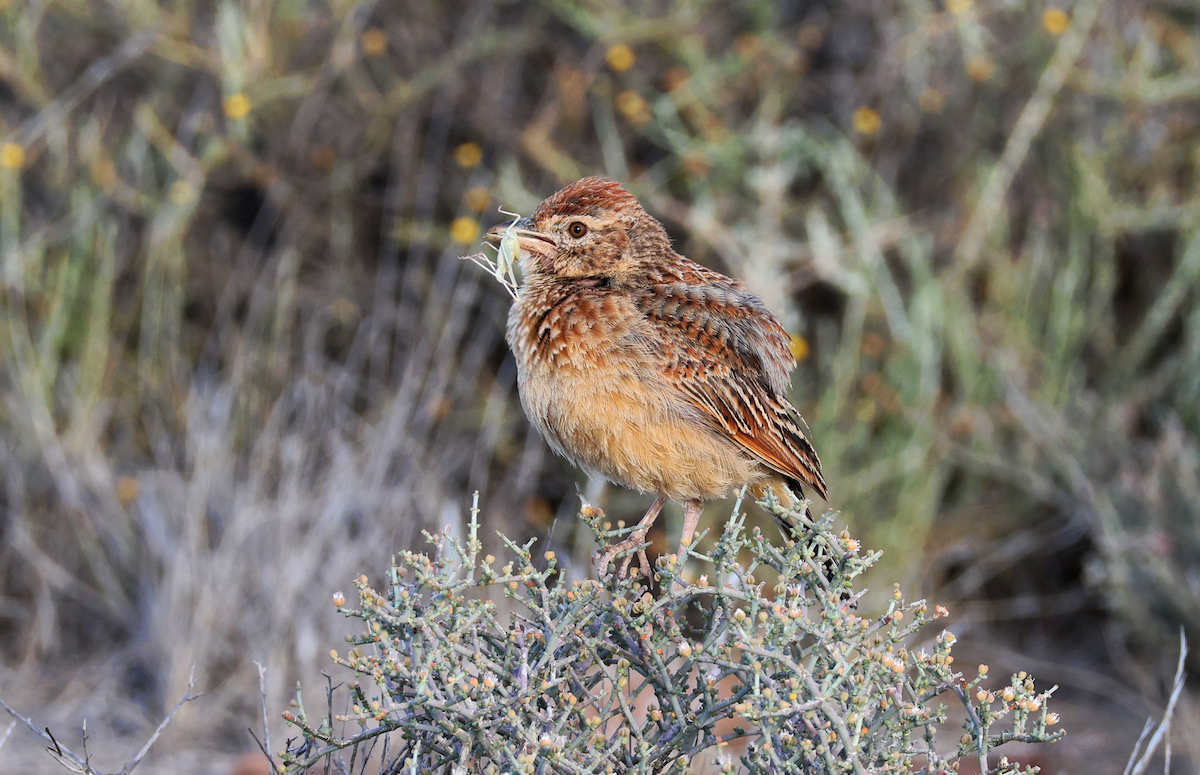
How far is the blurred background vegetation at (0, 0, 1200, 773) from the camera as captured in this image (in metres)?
6.05

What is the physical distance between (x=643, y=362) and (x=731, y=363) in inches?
13.5

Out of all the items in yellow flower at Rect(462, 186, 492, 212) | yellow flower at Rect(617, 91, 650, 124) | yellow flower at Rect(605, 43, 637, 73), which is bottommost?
yellow flower at Rect(462, 186, 492, 212)

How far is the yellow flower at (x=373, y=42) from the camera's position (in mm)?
6828

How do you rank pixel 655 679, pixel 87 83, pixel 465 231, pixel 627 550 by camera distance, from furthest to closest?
pixel 87 83, pixel 465 231, pixel 627 550, pixel 655 679

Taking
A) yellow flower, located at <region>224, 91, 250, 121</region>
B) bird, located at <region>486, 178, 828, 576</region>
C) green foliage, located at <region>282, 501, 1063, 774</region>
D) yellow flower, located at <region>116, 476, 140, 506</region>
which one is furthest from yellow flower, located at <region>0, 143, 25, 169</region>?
green foliage, located at <region>282, 501, 1063, 774</region>

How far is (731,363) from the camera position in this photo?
390 cm

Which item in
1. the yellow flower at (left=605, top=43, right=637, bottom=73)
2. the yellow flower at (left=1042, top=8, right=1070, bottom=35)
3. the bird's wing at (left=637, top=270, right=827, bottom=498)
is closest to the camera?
the bird's wing at (left=637, top=270, right=827, bottom=498)

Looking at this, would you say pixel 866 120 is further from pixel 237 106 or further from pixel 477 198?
pixel 237 106

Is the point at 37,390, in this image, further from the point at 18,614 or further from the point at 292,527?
the point at 292,527

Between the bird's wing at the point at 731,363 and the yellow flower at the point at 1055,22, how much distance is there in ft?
11.8

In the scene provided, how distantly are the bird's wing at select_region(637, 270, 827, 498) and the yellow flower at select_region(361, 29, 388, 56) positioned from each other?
350 centimetres

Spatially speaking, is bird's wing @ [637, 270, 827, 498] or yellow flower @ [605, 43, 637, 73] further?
yellow flower @ [605, 43, 637, 73]

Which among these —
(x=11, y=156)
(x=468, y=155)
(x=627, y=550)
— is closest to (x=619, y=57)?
(x=468, y=155)

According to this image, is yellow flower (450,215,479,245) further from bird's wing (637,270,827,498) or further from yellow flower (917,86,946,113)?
yellow flower (917,86,946,113)
